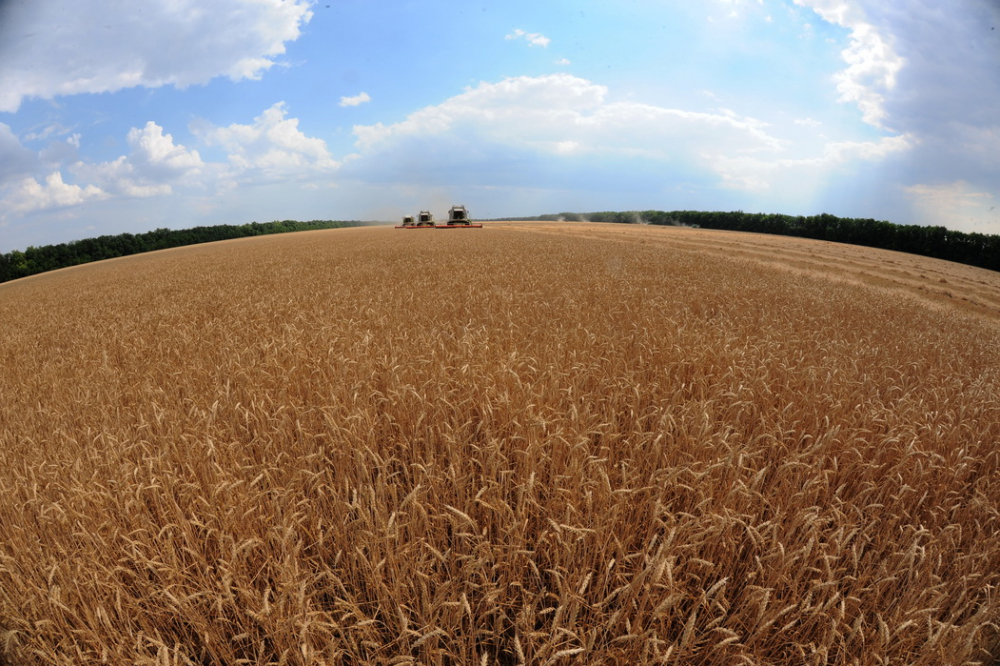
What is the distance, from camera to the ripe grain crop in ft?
5.92

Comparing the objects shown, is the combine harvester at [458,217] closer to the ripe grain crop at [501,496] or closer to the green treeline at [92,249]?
the green treeline at [92,249]

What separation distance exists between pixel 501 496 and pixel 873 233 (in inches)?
1932

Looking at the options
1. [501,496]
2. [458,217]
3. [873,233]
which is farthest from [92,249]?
[873,233]

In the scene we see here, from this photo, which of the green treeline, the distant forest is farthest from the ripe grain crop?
the green treeline

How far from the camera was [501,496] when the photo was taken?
7.80 ft

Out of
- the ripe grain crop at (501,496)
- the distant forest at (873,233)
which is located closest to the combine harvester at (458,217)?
the distant forest at (873,233)

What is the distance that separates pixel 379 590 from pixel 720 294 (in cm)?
824

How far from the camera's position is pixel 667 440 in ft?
9.45

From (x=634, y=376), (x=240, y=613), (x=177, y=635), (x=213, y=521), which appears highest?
(x=634, y=376)

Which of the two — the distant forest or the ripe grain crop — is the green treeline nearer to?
the ripe grain crop

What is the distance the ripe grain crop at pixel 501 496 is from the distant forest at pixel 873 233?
34146 mm

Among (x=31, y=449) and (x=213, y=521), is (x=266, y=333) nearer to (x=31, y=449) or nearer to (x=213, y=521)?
(x=31, y=449)

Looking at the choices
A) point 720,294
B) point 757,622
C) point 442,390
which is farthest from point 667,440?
point 720,294

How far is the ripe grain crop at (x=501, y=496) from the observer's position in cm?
181
